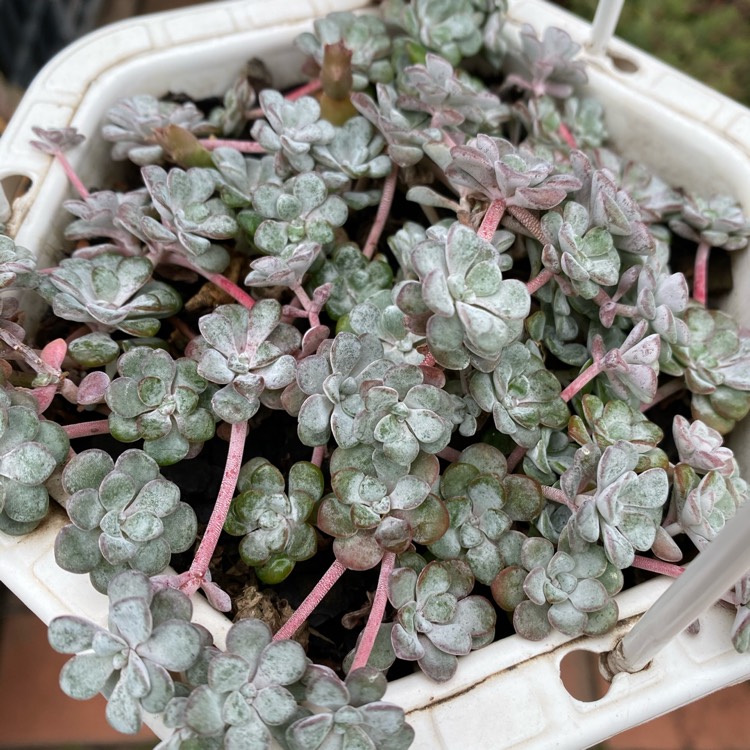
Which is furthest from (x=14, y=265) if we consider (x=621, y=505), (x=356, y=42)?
(x=621, y=505)

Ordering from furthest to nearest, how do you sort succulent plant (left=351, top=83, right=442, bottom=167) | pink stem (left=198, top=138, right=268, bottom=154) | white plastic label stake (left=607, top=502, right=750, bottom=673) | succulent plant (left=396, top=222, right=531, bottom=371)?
pink stem (left=198, top=138, right=268, bottom=154) → succulent plant (left=351, top=83, right=442, bottom=167) → succulent plant (left=396, top=222, right=531, bottom=371) → white plastic label stake (left=607, top=502, right=750, bottom=673)

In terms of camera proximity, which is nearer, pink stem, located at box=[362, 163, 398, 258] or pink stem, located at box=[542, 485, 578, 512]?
pink stem, located at box=[542, 485, 578, 512]

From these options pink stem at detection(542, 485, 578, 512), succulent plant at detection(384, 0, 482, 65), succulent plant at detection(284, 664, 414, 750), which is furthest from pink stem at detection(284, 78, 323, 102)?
succulent plant at detection(284, 664, 414, 750)

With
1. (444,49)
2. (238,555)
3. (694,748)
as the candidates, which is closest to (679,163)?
(444,49)

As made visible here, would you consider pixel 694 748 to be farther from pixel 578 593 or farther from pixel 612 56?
pixel 612 56

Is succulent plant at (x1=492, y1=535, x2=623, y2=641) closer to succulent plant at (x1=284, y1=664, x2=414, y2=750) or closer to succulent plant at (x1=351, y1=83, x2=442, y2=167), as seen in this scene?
succulent plant at (x1=284, y1=664, x2=414, y2=750)

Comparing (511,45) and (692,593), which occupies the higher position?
(511,45)

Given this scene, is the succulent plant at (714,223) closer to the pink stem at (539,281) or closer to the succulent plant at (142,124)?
the pink stem at (539,281)

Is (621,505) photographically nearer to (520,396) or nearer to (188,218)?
(520,396)
